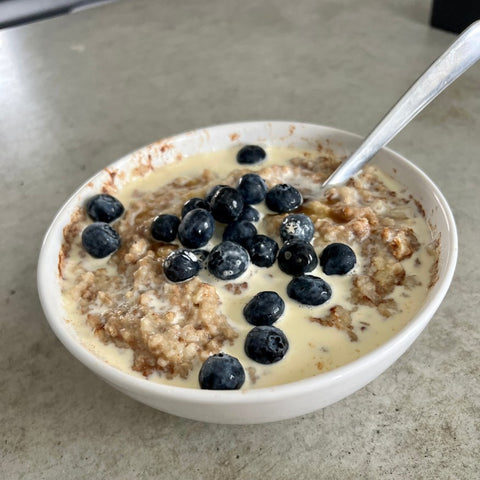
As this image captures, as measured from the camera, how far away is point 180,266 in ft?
3.03

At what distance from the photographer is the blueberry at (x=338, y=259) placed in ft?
3.02

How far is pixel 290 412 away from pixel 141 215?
516 millimetres

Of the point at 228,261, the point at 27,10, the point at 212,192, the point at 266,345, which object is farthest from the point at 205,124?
the point at 27,10

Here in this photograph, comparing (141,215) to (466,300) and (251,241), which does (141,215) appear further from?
(466,300)

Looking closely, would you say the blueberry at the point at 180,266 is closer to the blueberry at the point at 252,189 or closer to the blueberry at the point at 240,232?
the blueberry at the point at 240,232

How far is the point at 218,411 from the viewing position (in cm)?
76

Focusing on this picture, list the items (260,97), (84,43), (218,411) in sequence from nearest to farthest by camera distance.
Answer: (218,411) < (260,97) < (84,43)

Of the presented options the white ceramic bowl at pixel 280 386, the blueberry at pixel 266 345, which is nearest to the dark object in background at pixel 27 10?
the white ceramic bowl at pixel 280 386

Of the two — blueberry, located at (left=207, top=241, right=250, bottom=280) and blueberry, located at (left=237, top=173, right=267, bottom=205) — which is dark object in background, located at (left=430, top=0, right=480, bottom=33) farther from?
blueberry, located at (left=207, top=241, right=250, bottom=280)

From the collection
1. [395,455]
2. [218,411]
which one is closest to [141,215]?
[218,411]

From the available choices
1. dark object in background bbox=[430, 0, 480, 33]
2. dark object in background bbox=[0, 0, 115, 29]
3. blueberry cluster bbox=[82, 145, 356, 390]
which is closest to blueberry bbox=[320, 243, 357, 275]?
blueberry cluster bbox=[82, 145, 356, 390]

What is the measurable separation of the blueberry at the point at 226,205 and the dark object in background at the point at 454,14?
1.39 m

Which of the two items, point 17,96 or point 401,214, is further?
point 17,96

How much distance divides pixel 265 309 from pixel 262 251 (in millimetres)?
133
